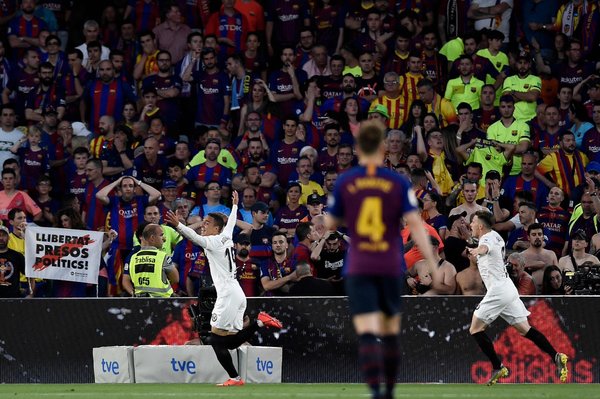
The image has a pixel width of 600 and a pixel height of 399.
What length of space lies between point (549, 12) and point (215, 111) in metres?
5.82

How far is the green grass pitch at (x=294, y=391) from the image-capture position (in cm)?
1311

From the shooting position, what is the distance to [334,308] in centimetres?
1585

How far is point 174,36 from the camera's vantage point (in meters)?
22.6

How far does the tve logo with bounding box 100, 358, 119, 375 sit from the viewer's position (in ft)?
52.3

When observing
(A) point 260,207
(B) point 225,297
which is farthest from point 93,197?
(B) point 225,297

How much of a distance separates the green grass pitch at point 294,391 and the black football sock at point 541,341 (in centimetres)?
40

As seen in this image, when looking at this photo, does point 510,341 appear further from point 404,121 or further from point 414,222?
point 414,222

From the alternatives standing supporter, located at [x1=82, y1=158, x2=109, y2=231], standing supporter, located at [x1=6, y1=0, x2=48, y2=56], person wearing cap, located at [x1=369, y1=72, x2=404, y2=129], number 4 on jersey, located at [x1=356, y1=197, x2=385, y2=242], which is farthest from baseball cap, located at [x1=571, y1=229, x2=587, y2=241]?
standing supporter, located at [x1=6, y1=0, x2=48, y2=56]

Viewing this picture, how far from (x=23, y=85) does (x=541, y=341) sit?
11.1 meters

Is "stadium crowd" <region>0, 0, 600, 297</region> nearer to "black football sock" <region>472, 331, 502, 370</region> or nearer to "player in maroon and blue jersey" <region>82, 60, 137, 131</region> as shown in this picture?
"player in maroon and blue jersey" <region>82, 60, 137, 131</region>

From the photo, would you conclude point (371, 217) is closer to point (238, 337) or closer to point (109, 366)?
point (238, 337)

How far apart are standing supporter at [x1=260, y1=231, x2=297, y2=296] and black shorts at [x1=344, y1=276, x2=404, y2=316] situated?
288 inches

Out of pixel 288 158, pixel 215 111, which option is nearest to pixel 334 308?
pixel 288 158

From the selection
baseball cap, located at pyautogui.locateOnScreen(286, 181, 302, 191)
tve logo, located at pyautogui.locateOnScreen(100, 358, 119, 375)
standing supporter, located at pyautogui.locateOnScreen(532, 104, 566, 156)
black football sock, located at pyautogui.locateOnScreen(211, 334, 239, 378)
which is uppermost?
standing supporter, located at pyautogui.locateOnScreen(532, 104, 566, 156)
